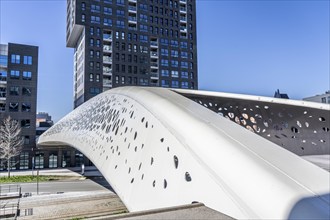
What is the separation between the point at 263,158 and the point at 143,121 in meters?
4.92

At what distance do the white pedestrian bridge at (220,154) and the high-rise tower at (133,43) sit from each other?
48.8m

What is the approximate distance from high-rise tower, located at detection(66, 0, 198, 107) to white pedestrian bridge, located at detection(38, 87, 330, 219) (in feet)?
160

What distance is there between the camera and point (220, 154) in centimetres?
479

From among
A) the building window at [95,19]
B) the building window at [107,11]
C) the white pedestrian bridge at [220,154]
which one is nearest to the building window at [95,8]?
the building window at [107,11]

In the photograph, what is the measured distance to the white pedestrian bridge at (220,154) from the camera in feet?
12.5

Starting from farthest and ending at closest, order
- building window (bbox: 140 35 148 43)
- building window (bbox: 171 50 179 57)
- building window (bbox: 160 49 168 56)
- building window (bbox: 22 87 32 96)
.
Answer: building window (bbox: 171 50 179 57)
building window (bbox: 160 49 168 56)
building window (bbox: 140 35 148 43)
building window (bbox: 22 87 32 96)

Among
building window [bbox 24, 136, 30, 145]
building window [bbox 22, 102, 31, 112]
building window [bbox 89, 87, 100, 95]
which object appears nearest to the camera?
building window [bbox 24, 136, 30, 145]

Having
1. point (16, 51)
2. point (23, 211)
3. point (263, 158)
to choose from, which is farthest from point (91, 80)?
point (263, 158)

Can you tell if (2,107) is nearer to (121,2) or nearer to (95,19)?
(95,19)

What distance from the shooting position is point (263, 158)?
4.54 metres

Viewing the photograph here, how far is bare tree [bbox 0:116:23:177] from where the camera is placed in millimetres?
37750

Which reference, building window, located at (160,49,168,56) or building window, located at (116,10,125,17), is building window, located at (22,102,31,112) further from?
building window, located at (160,49,168,56)

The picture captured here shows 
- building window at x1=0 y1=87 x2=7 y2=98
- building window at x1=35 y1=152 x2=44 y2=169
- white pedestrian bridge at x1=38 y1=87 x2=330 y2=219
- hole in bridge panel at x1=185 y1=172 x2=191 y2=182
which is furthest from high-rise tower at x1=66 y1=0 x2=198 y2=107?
hole in bridge panel at x1=185 y1=172 x2=191 y2=182

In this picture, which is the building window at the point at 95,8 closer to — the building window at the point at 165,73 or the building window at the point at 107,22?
the building window at the point at 107,22
